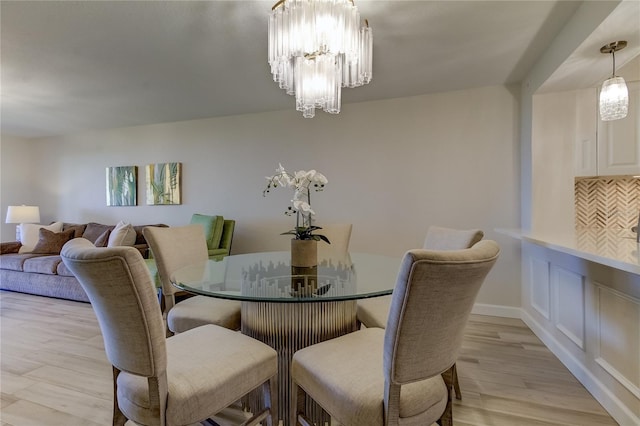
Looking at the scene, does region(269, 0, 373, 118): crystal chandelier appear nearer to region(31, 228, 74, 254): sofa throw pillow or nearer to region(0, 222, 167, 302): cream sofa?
region(0, 222, 167, 302): cream sofa

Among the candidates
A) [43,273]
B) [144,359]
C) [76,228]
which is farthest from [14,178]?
[144,359]

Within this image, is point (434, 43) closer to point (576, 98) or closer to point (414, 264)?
point (576, 98)

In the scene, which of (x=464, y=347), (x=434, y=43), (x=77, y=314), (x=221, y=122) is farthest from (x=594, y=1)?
(x=77, y=314)

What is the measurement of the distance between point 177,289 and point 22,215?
4.70 m

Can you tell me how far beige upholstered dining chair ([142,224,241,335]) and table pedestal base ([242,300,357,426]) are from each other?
0.37 meters

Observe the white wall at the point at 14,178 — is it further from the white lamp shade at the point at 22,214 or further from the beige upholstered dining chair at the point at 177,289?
the beige upholstered dining chair at the point at 177,289

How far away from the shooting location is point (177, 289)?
6.89ft

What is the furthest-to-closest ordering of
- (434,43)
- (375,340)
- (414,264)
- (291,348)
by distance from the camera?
(434,43)
(291,348)
(375,340)
(414,264)

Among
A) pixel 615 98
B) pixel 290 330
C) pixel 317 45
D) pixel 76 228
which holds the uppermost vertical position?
pixel 317 45

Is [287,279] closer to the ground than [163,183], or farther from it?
closer to the ground

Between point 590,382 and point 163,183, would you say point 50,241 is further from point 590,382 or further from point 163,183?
point 590,382

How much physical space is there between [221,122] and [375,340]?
380 cm

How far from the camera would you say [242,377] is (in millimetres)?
1204

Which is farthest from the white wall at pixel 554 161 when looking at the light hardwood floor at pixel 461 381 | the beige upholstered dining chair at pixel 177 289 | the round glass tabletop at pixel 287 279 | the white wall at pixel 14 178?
the white wall at pixel 14 178
